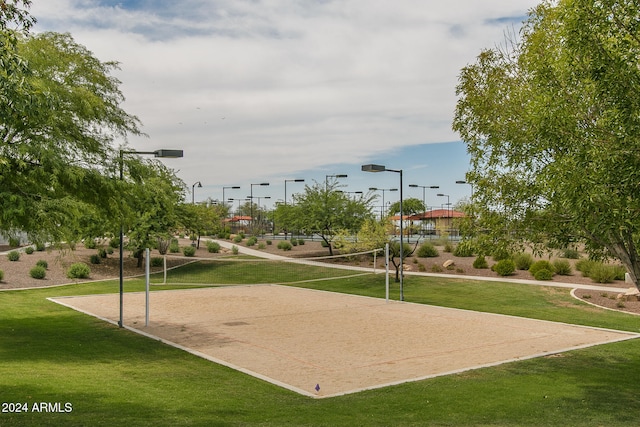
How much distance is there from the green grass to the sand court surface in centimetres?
68

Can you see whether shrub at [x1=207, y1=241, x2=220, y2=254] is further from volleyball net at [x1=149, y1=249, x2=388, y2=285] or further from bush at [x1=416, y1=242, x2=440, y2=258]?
bush at [x1=416, y1=242, x2=440, y2=258]

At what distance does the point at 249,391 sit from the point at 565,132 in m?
6.47

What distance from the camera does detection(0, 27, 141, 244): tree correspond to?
36.9 ft

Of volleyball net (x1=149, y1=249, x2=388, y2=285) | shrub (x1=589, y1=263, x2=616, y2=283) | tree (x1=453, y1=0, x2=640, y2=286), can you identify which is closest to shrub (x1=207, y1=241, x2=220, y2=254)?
volleyball net (x1=149, y1=249, x2=388, y2=285)

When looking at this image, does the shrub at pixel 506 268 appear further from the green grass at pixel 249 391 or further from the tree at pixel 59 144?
the tree at pixel 59 144

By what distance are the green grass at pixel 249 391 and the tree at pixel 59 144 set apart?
2808mm

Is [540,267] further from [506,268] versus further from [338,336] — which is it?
[338,336]

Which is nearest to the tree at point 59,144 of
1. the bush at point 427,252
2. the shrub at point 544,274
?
the shrub at point 544,274

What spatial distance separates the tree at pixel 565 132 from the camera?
8289 millimetres

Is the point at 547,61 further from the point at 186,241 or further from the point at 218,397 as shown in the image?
the point at 186,241

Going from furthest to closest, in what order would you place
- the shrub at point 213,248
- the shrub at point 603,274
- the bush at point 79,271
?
the shrub at point 213,248 < the bush at point 79,271 < the shrub at point 603,274

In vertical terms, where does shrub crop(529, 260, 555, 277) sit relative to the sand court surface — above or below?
above

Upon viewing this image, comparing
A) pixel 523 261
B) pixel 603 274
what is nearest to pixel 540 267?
pixel 523 261

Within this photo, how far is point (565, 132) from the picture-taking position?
365 inches
